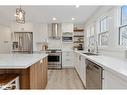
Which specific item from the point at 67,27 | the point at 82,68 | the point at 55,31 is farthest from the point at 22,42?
the point at 82,68

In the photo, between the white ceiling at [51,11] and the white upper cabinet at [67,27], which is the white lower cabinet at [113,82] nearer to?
the white ceiling at [51,11]

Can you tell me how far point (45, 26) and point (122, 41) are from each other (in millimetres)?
5328

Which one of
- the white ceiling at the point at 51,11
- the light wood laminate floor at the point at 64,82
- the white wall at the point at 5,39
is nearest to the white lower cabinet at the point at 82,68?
the light wood laminate floor at the point at 64,82

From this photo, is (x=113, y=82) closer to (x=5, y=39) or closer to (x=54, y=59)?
(x=54, y=59)

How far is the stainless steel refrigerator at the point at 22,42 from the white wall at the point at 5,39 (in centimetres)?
38

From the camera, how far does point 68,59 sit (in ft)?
25.3

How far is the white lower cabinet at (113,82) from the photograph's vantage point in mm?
1503

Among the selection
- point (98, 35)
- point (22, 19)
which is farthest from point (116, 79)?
point (98, 35)

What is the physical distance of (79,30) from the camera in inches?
366

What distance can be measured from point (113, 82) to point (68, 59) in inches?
234

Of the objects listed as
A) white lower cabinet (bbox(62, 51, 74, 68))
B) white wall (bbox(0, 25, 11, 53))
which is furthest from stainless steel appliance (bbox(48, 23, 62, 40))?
white wall (bbox(0, 25, 11, 53))
